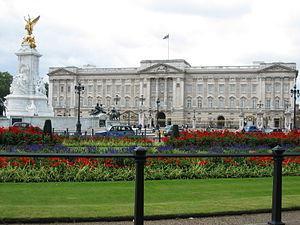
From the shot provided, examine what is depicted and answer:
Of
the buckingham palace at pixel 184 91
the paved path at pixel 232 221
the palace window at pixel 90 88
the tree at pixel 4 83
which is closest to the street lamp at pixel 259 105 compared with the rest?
A: the buckingham palace at pixel 184 91

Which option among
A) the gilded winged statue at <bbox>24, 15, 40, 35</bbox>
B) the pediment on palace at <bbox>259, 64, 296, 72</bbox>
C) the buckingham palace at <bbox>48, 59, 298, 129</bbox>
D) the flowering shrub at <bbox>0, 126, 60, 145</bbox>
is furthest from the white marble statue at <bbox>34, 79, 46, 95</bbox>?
the pediment on palace at <bbox>259, 64, 296, 72</bbox>

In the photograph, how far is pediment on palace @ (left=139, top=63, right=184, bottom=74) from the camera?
427 ft

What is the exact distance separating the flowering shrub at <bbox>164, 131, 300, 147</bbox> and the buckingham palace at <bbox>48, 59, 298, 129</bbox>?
97.8 metres

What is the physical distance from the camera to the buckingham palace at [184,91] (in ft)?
409

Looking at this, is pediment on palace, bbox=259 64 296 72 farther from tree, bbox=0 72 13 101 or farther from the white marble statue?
the white marble statue

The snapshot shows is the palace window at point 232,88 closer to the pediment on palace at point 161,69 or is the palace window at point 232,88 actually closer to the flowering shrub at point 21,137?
the pediment on palace at point 161,69

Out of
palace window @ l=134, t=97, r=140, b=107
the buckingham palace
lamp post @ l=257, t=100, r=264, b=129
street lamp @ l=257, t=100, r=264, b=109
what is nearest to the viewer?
lamp post @ l=257, t=100, r=264, b=129

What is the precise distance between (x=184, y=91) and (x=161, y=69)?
26.5 feet

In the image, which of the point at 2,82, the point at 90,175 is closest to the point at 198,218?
the point at 90,175

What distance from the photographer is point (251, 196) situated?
35.3 feet

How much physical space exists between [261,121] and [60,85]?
53521mm

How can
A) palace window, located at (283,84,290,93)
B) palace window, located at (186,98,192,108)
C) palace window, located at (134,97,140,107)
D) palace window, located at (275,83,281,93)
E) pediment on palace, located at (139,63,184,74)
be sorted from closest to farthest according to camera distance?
palace window, located at (283,84,290,93), palace window, located at (275,83,281,93), pediment on palace, located at (139,63,184,74), palace window, located at (186,98,192,108), palace window, located at (134,97,140,107)

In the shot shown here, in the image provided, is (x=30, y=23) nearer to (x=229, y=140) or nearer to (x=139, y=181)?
(x=229, y=140)

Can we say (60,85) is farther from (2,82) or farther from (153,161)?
(153,161)
